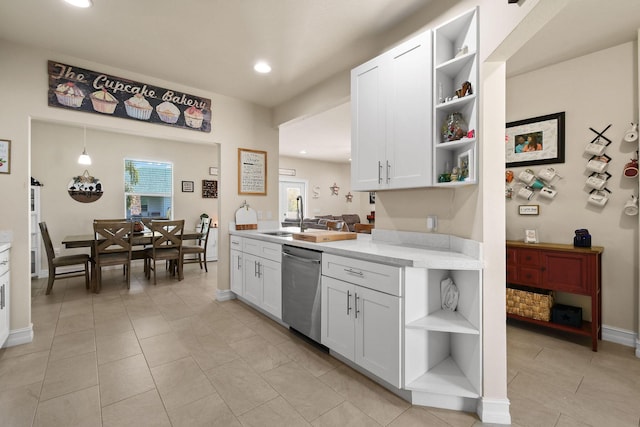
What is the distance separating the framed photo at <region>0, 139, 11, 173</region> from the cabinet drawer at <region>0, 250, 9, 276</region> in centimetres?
71

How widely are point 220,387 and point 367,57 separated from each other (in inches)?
117

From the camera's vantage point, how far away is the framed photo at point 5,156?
248 centimetres

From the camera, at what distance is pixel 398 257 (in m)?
1.73

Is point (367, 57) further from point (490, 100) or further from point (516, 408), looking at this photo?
point (516, 408)

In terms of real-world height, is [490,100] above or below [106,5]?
below

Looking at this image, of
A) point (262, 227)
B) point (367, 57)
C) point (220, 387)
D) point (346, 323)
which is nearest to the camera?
point (220, 387)

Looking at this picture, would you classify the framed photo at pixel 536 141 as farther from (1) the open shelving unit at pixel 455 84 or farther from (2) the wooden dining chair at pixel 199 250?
(2) the wooden dining chair at pixel 199 250

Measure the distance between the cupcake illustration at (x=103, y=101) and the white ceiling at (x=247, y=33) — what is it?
0.32 meters

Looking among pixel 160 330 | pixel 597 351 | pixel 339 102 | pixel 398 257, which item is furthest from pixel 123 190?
pixel 597 351

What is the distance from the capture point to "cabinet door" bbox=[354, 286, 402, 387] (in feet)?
5.71

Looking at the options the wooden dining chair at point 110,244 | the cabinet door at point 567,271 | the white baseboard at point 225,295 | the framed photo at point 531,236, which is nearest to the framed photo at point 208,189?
the wooden dining chair at point 110,244

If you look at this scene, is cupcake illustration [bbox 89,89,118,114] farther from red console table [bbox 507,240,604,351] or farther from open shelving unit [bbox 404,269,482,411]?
red console table [bbox 507,240,604,351]

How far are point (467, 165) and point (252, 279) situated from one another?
8.11 ft

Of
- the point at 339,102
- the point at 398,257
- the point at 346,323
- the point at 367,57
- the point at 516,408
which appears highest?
the point at 367,57
